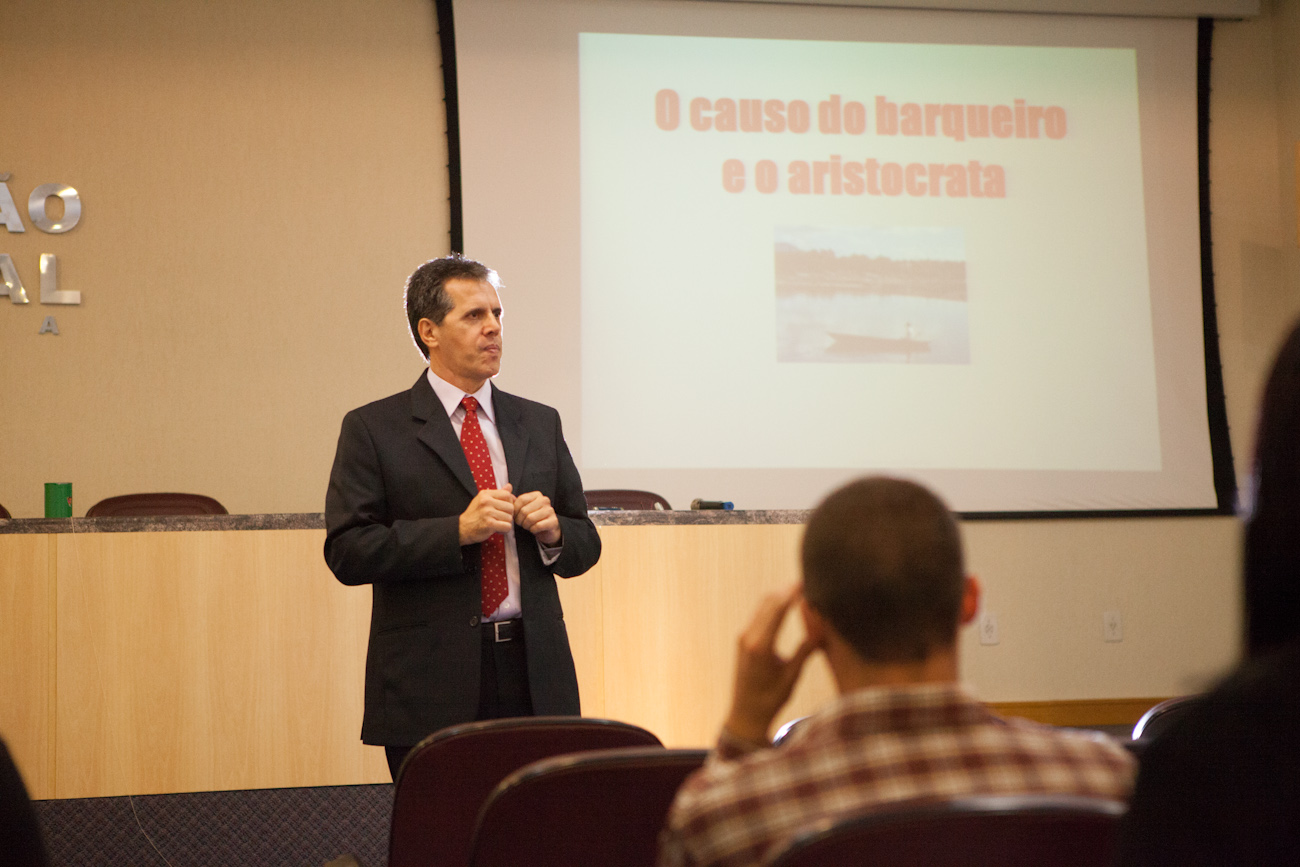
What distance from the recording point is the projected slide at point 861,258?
495 centimetres

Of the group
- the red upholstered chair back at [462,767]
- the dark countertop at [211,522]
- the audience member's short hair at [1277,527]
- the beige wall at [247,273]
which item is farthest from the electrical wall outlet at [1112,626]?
the audience member's short hair at [1277,527]

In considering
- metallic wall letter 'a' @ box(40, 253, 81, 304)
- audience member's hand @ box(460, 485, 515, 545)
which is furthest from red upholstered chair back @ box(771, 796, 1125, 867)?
metallic wall letter 'a' @ box(40, 253, 81, 304)

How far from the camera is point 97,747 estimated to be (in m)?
2.90

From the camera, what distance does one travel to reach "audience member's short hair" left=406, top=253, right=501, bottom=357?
2188mm

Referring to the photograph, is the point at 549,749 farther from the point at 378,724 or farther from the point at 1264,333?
the point at 1264,333

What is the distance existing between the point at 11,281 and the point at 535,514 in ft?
12.6

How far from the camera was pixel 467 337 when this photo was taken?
2.16 meters

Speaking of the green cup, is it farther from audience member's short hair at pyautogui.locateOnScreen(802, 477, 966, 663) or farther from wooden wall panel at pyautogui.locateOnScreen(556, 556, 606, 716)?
audience member's short hair at pyautogui.locateOnScreen(802, 477, 966, 663)

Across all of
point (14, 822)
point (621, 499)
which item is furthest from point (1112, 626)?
point (14, 822)

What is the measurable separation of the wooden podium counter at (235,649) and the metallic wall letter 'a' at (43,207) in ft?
7.37

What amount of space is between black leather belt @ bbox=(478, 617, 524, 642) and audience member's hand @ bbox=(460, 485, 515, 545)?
0.17 meters

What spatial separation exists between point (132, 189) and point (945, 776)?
490cm

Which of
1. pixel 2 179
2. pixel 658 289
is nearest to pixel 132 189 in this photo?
pixel 2 179

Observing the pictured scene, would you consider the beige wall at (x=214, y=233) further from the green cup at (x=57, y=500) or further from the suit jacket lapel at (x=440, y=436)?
the suit jacket lapel at (x=440, y=436)
